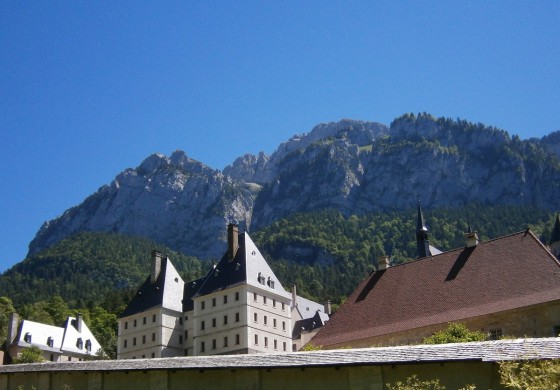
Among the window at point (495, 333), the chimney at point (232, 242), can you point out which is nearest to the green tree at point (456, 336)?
the window at point (495, 333)

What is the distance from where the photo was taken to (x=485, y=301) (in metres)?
42.1

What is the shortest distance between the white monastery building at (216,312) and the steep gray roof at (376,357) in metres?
48.5

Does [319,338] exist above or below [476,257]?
below

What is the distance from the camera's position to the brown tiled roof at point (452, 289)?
41375 millimetres

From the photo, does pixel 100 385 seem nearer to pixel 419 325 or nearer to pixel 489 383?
pixel 489 383

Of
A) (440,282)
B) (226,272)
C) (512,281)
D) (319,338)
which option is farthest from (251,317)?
(512,281)

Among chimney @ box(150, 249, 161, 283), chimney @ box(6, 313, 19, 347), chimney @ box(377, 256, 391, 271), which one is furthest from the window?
chimney @ box(6, 313, 19, 347)

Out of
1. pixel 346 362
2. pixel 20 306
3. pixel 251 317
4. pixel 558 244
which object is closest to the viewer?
pixel 346 362

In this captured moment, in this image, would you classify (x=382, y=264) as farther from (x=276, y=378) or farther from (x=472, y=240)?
(x=276, y=378)

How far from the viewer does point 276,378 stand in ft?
87.0

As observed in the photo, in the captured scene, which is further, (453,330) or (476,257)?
(476,257)

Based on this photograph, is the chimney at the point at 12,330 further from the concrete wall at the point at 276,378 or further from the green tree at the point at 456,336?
the green tree at the point at 456,336

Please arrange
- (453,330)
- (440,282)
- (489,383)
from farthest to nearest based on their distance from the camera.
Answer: (440,282), (453,330), (489,383)

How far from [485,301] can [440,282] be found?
15.2ft
